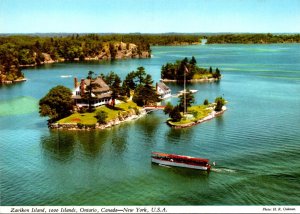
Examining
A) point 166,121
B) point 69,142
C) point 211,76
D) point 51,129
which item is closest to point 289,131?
point 166,121

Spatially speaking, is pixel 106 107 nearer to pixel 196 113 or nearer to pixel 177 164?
pixel 196 113

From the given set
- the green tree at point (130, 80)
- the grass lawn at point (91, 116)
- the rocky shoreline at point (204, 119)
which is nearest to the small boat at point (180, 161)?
the rocky shoreline at point (204, 119)

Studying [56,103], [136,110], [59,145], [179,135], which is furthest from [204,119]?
[59,145]

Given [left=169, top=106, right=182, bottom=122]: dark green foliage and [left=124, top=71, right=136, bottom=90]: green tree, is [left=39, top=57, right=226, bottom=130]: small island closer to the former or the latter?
[left=169, top=106, right=182, bottom=122]: dark green foliage

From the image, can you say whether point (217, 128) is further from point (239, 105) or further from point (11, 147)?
point (11, 147)

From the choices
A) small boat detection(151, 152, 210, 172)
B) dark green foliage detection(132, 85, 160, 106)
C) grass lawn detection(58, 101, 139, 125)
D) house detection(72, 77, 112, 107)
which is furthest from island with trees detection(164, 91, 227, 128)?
small boat detection(151, 152, 210, 172)

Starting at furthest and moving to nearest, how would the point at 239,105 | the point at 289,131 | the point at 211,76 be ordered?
the point at 211,76 → the point at 239,105 → the point at 289,131
